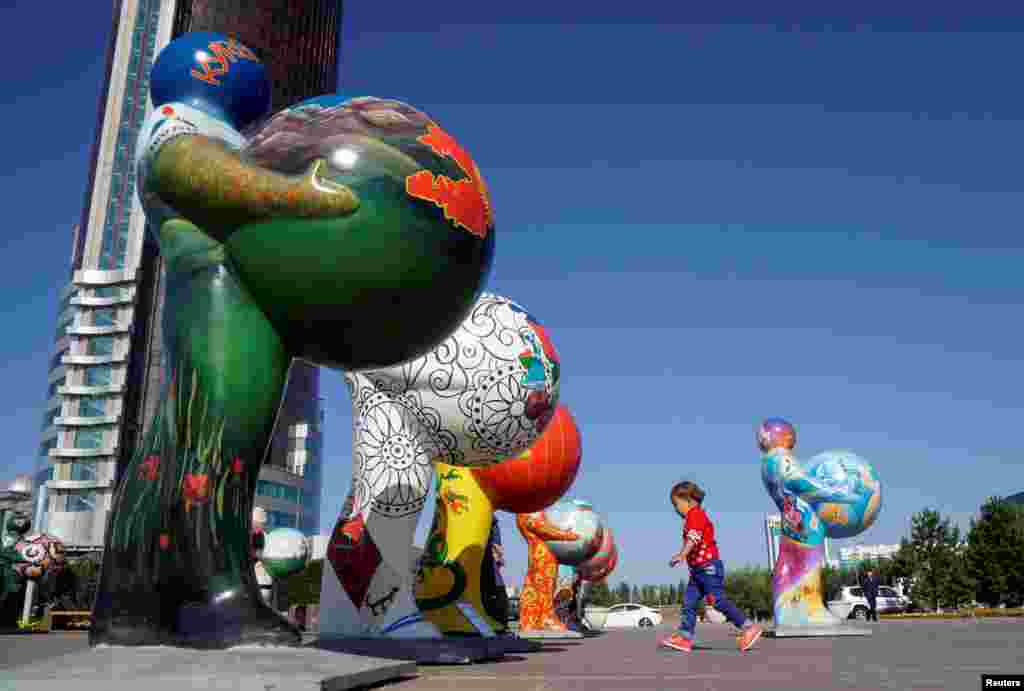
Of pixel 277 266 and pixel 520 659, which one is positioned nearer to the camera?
pixel 277 266

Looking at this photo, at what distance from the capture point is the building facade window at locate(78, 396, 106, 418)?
70.4 m

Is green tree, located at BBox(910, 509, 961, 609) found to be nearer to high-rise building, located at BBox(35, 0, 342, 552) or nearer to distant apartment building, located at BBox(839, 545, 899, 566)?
high-rise building, located at BBox(35, 0, 342, 552)

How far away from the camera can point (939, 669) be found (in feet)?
18.5

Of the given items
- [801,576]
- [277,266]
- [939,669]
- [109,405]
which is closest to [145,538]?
[277,266]

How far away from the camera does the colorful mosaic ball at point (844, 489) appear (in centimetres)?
1531

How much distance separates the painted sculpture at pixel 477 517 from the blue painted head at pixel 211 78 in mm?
4896

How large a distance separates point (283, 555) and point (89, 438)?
61.9 meters

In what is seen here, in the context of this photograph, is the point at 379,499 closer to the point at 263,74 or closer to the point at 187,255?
the point at 187,255

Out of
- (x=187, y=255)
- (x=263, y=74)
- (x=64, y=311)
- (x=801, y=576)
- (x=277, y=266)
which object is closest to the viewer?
(x=277, y=266)

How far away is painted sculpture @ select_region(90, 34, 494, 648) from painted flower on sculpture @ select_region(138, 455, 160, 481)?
1 cm

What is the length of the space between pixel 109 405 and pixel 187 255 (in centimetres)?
7216

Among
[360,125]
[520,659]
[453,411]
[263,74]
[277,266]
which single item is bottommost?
[520,659]

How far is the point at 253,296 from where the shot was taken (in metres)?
5.21

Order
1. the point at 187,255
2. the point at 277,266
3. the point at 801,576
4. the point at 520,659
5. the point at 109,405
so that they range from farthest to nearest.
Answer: the point at 109,405 → the point at 801,576 → the point at 520,659 → the point at 187,255 → the point at 277,266
